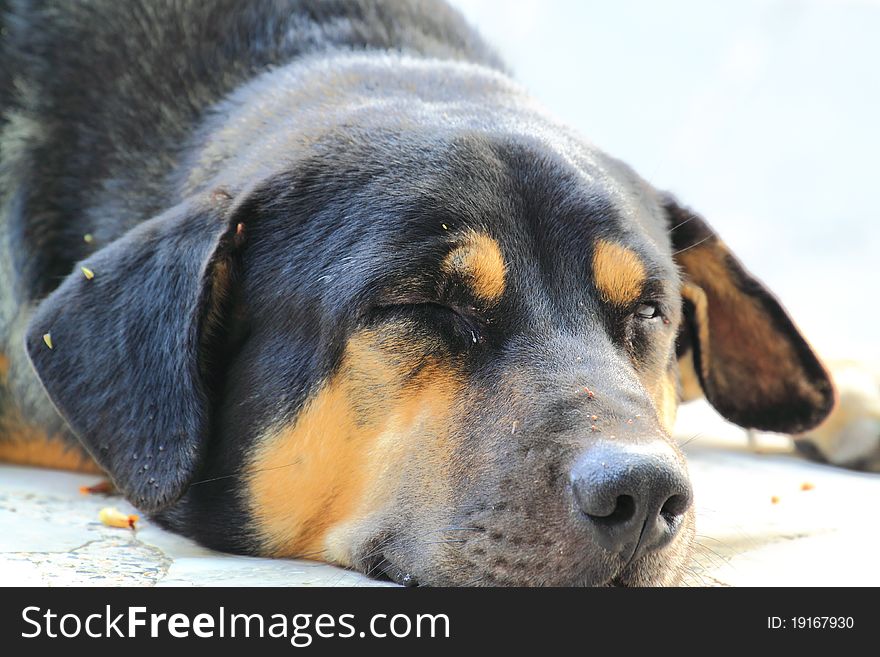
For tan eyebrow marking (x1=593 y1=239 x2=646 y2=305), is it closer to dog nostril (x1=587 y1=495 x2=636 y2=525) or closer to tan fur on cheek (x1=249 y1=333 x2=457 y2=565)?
tan fur on cheek (x1=249 y1=333 x2=457 y2=565)

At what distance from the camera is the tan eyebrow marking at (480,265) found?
2.97 metres

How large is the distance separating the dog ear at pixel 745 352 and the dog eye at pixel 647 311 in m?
0.69

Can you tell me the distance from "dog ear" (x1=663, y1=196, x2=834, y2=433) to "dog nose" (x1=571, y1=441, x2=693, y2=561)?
1.55 meters

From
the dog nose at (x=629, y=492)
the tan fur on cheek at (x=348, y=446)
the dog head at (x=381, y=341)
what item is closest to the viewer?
the dog nose at (x=629, y=492)

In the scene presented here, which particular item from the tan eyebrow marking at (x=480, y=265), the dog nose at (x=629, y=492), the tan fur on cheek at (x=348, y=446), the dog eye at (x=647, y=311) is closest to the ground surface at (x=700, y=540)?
the tan fur on cheek at (x=348, y=446)

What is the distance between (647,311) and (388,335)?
30.4 inches

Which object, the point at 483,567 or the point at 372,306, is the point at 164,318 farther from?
the point at 483,567

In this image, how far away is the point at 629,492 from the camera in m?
2.47

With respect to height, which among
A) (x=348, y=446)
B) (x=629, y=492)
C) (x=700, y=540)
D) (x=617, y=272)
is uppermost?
(x=617, y=272)

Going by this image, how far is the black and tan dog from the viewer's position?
2.68m

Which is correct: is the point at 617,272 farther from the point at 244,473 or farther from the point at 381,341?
the point at 244,473

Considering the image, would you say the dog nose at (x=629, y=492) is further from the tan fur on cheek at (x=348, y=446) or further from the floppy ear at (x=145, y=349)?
the floppy ear at (x=145, y=349)

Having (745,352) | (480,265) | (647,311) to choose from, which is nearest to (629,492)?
(480,265)

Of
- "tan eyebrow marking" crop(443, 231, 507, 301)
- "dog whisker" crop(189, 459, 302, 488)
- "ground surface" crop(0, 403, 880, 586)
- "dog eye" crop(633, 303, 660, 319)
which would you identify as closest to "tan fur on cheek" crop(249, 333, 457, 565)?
"dog whisker" crop(189, 459, 302, 488)
